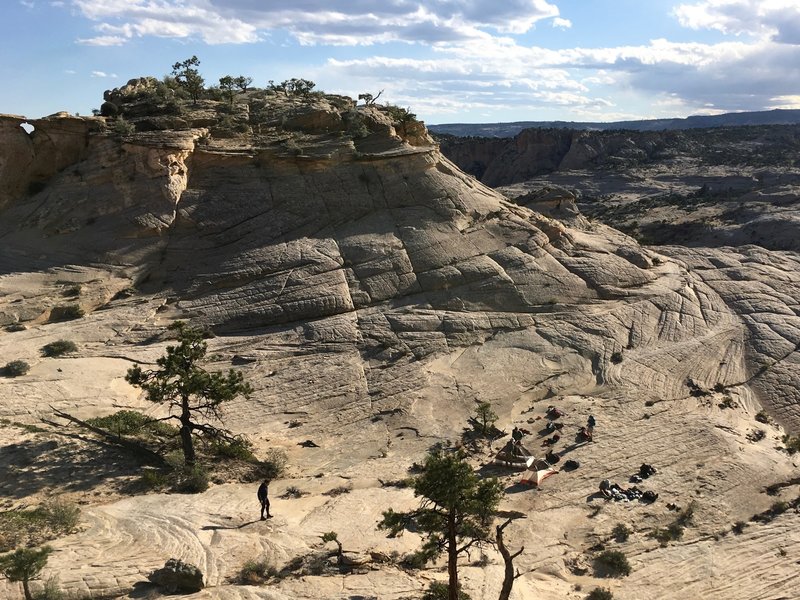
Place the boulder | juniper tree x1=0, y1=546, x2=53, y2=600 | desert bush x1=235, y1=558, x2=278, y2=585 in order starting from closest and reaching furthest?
juniper tree x1=0, y1=546, x2=53, y2=600
the boulder
desert bush x1=235, y1=558, x2=278, y2=585

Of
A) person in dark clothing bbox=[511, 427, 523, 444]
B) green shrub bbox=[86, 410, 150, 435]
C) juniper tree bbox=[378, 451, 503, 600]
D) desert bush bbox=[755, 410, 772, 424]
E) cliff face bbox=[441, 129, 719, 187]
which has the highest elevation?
cliff face bbox=[441, 129, 719, 187]

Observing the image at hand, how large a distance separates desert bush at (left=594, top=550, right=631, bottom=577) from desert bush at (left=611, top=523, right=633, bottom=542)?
837mm

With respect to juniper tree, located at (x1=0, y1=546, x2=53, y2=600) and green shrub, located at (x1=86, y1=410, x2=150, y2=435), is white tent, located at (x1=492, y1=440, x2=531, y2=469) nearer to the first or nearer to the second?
green shrub, located at (x1=86, y1=410, x2=150, y2=435)

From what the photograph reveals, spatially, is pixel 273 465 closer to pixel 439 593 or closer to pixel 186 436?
pixel 186 436

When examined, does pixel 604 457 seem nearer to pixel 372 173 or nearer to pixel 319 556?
pixel 319 556

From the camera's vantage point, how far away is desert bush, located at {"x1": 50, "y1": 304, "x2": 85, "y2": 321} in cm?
2609

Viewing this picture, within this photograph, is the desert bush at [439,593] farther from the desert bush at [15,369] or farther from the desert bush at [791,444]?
the desert bush at [15,369]

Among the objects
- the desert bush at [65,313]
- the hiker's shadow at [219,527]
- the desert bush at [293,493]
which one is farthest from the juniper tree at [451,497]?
the desert bush at [65,313]

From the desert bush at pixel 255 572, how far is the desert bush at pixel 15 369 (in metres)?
12.2

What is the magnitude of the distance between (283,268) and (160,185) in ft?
22.8

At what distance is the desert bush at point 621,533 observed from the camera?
55.4 feet

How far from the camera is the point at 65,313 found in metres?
26.2

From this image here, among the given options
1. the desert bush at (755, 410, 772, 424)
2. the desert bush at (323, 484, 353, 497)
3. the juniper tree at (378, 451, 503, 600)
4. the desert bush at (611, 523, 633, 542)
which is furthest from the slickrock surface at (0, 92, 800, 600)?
the juniper tree at (378, 451, 503, 600)

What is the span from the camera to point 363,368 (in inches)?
985
